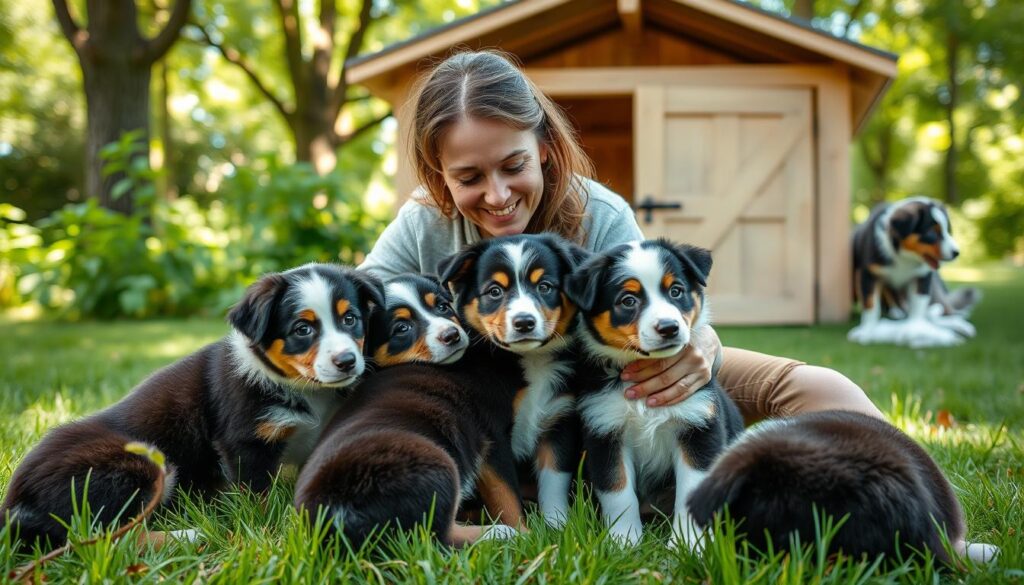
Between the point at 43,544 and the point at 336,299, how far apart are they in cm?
120

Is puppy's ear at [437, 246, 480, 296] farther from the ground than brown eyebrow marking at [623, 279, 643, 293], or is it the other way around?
puppy's ear at [437, 246, 480, 296]

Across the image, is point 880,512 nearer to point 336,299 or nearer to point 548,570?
point 548,570

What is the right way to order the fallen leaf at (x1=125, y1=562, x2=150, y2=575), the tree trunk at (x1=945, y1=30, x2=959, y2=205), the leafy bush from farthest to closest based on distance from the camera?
the tree trunk at (x1=945, y1=30, x2=959, y2=205), the leafy bush, the fallen leaf at (x1=125, y1=562, x2=150, y2=575)

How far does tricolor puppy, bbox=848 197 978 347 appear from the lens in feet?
25.4

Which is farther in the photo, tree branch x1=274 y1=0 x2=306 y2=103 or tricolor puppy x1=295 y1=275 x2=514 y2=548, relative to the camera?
tree branch x1=274 y1=0 x2=306 y2=103

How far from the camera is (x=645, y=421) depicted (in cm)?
282

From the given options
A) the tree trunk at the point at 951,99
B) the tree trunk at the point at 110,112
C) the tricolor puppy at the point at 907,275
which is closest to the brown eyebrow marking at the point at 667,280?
the tricolor puppy at the point at 907,275

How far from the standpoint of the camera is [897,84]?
25.0m

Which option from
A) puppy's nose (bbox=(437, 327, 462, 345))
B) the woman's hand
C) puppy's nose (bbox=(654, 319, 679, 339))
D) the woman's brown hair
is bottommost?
the woman's hand

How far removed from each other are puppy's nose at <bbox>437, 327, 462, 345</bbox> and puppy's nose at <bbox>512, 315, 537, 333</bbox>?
312 millimetres

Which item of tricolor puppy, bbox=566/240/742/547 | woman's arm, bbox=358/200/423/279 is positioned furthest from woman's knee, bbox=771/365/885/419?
woman's arm, bbox=358/200/423/279

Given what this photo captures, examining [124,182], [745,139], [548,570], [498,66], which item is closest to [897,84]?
[745,139]

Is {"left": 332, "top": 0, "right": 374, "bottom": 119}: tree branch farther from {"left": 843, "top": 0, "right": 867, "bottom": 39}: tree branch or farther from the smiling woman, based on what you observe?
the smiling woman

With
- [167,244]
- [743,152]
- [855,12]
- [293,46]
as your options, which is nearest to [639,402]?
[743,152]
